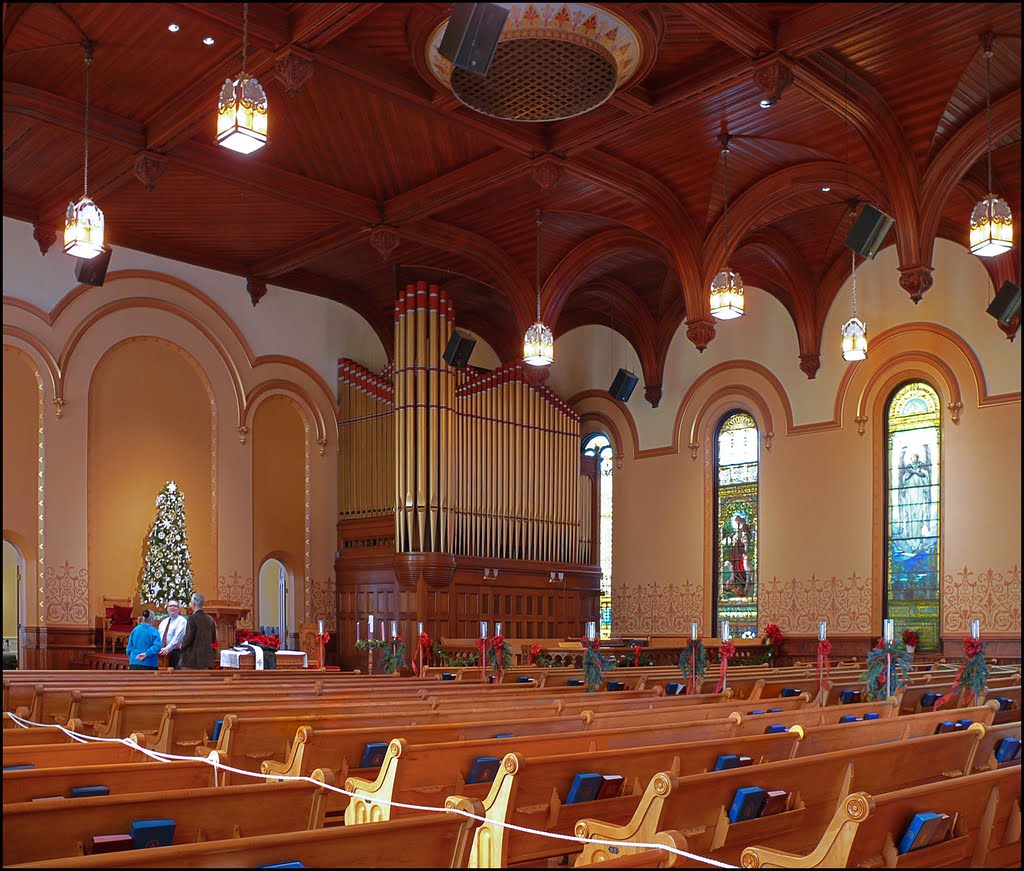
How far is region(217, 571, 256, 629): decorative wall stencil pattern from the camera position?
14.5 metres

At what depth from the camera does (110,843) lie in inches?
122

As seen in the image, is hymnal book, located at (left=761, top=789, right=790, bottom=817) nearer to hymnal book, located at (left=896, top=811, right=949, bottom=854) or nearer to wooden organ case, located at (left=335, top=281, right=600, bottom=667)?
hymnal book, located at (left=896, top=811, right=949, bottom=854)

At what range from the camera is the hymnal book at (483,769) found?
14.6 ft

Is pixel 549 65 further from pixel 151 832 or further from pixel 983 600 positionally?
pixel 983 600

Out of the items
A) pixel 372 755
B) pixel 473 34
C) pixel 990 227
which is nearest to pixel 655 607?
pixel 990 227

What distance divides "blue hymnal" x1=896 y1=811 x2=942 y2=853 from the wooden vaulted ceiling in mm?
5905

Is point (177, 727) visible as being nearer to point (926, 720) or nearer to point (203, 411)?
point (926, 720)

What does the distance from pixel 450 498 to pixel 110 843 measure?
12.1 metres

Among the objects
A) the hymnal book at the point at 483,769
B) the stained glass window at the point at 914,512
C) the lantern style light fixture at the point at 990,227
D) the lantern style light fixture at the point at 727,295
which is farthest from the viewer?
the stained glass window at the point at 914,512

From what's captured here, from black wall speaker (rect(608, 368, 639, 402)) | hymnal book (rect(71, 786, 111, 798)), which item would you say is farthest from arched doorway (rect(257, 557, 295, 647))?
hymnal book (rect(71, 786, 111, 798))

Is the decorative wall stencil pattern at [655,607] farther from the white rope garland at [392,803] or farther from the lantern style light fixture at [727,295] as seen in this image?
the white rope garland at [392,803]

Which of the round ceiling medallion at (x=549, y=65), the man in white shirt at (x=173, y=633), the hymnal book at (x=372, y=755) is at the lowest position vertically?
the man in white shirt at (x=173, y=633)

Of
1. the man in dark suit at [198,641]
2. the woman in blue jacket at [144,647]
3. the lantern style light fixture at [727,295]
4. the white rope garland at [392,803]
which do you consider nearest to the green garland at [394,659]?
the man in dark suit at [198,641]

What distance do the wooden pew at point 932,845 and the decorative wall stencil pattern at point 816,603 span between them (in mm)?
10698
